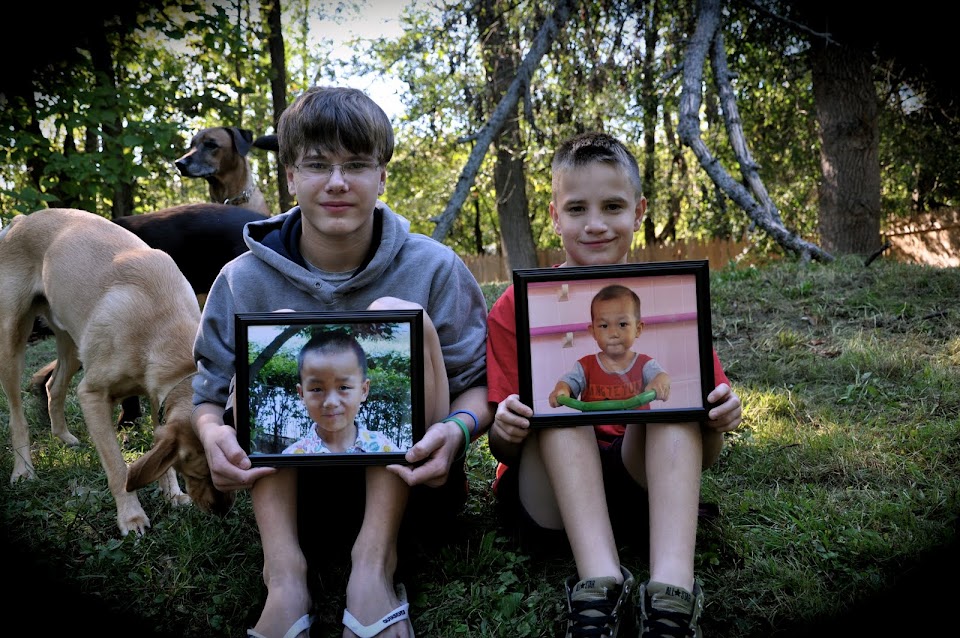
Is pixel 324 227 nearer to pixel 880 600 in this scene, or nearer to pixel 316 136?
pixel 316 136

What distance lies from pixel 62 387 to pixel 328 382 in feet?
10.1

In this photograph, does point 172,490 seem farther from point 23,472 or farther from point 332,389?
point 332,389

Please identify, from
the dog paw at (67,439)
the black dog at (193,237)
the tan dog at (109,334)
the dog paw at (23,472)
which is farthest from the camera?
the black dog at (193,237)

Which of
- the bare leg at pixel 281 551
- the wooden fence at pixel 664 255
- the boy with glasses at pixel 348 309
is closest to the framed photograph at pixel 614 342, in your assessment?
the boy with glasses at pixel 348 309

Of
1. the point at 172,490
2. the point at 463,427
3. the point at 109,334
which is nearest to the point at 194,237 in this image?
the point at 109,334

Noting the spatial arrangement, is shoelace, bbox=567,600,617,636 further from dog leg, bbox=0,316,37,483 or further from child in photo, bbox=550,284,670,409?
dog leg, bbox=0,316,37,483

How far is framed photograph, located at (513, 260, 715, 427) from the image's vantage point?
218cm

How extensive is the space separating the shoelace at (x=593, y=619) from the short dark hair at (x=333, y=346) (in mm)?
961

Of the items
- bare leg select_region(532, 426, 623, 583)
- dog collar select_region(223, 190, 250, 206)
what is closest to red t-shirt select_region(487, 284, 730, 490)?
bare leg select_region(532, 426, 623, 583)

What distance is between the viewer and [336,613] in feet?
7.74

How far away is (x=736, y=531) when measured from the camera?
8.70 ft

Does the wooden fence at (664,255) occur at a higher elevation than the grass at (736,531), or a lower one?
higher

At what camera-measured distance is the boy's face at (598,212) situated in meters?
2.62

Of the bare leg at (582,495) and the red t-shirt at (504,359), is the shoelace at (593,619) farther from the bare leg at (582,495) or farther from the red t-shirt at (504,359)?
the red t-shirt at (504,359)
